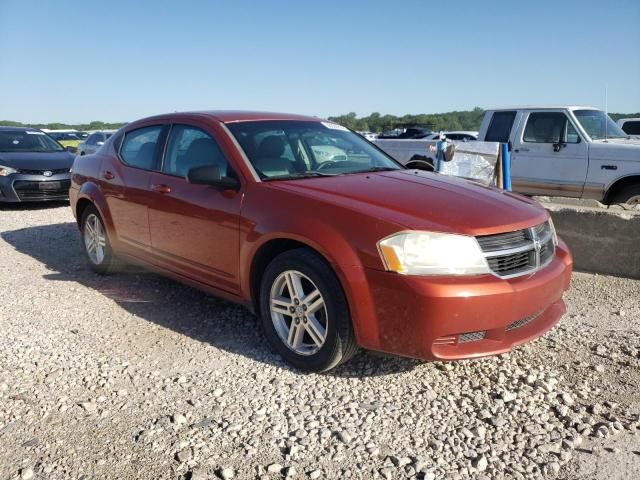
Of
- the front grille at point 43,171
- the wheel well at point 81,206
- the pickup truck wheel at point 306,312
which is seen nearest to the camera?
the pickup truck wheel at point 306,312

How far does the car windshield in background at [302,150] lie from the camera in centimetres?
387

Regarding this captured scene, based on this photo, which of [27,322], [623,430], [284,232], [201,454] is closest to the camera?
[201,454]

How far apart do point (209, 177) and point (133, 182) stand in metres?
1.41

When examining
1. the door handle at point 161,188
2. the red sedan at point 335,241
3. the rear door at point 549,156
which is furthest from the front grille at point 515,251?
the rear door at point 549,156

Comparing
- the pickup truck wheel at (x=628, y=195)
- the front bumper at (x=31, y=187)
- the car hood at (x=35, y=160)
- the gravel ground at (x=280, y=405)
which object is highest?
the car hood at (x=35, y=160)

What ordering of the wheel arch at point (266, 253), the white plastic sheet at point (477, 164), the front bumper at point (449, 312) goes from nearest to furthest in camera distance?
Answer: the front bumper at point (449, 312) < the wheel arch at point (266, 253) < the white plastic sheet at point (477, 164)

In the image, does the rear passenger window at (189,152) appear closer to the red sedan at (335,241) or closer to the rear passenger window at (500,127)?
the red sedan at (335,241)

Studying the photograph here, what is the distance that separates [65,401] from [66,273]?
2994 millimetres

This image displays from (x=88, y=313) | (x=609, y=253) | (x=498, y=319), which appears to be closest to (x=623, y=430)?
(x=498, y=319)

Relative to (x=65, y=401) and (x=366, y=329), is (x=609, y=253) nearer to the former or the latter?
(x=366, y=329)

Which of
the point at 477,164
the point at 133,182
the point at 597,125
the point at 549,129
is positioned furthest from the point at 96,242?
the point at 597,125

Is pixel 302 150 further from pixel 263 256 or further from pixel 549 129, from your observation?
pixel 549 129

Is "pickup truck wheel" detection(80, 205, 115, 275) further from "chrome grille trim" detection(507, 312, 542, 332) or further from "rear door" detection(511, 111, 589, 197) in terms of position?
"rear door" detection(511, 111, 589, 197)

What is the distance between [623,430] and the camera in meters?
2.77
